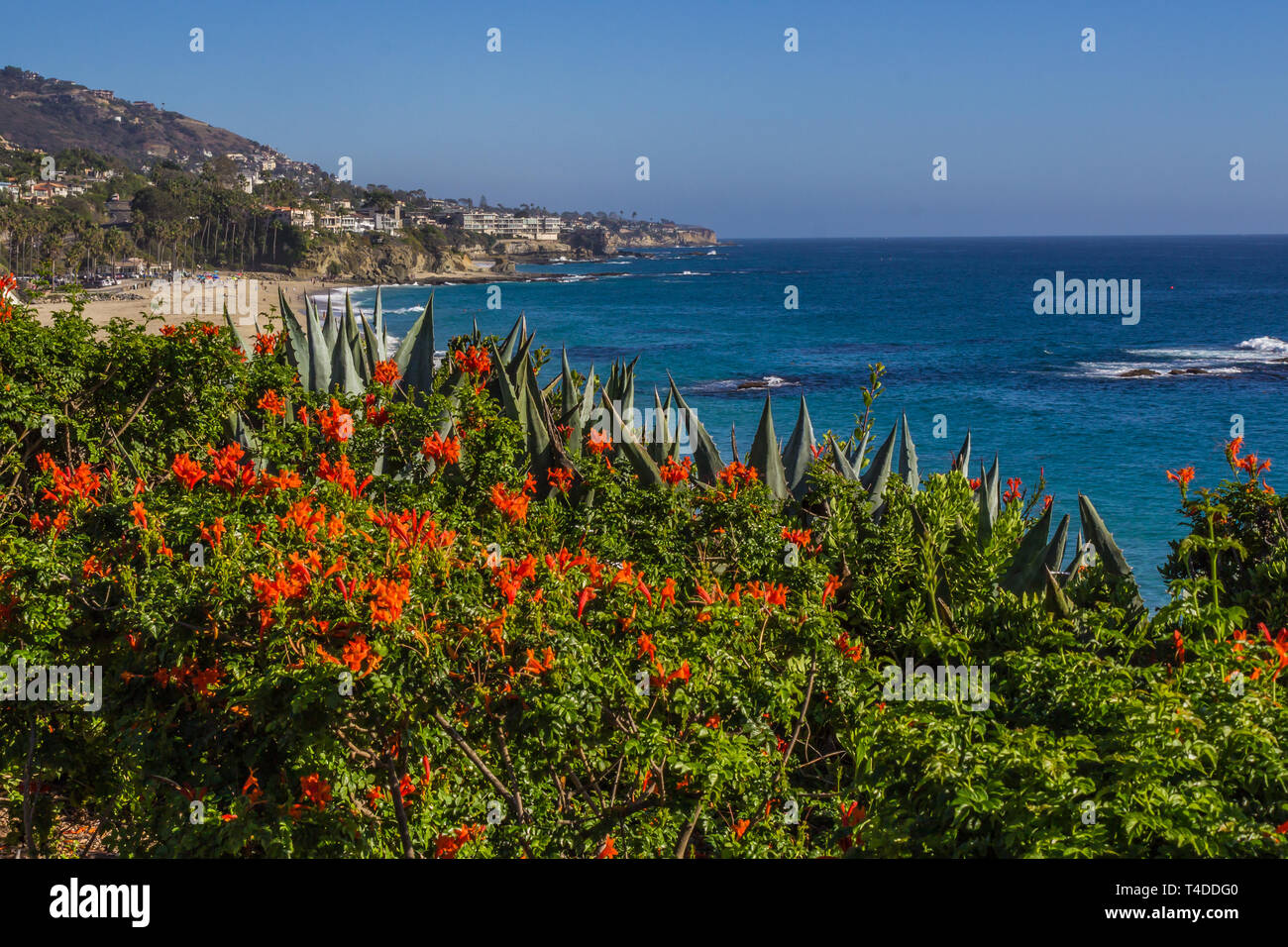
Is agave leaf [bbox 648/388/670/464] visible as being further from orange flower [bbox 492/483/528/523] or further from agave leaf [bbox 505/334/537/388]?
orange flower [bbox 492/483/528/523]

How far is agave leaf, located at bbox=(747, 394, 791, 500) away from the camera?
6168mm

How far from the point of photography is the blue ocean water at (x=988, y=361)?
22781 millimetres

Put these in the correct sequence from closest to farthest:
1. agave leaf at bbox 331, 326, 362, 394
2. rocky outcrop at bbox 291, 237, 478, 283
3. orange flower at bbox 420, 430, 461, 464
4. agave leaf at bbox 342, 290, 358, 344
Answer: orange flower at bbox 420, 430, 461, 464, agave leaf at bbox 342, 290, 358, 344, agave leaf at bbox 331, 326, 362, 394, rocky outcrop at bbox 291, 237, 478, 283

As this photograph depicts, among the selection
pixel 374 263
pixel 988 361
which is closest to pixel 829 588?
pixel 988 361

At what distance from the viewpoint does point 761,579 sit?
427 centimetres

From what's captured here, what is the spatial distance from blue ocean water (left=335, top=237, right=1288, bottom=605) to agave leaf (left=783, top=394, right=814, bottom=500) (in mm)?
2822

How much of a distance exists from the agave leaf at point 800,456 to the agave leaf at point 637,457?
1223 millimetres

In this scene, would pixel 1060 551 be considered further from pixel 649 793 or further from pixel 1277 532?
pixel 649 793

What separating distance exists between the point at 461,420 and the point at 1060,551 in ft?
12.0

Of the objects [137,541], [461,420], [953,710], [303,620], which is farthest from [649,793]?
[461,420]

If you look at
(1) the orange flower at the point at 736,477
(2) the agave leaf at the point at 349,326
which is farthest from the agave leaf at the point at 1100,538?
(2) the agave leaf at the point at 349,326

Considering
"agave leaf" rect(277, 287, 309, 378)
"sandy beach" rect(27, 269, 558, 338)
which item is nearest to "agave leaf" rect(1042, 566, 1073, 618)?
"agave leaf" rect(277, 287, 309, 378)

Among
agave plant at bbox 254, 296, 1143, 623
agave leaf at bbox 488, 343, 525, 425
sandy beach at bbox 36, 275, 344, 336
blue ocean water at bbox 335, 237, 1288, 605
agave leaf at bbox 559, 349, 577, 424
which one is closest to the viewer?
agave plant at bbox 254, 296, 1143, 623

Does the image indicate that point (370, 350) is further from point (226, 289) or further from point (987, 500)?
point (226, 289)
